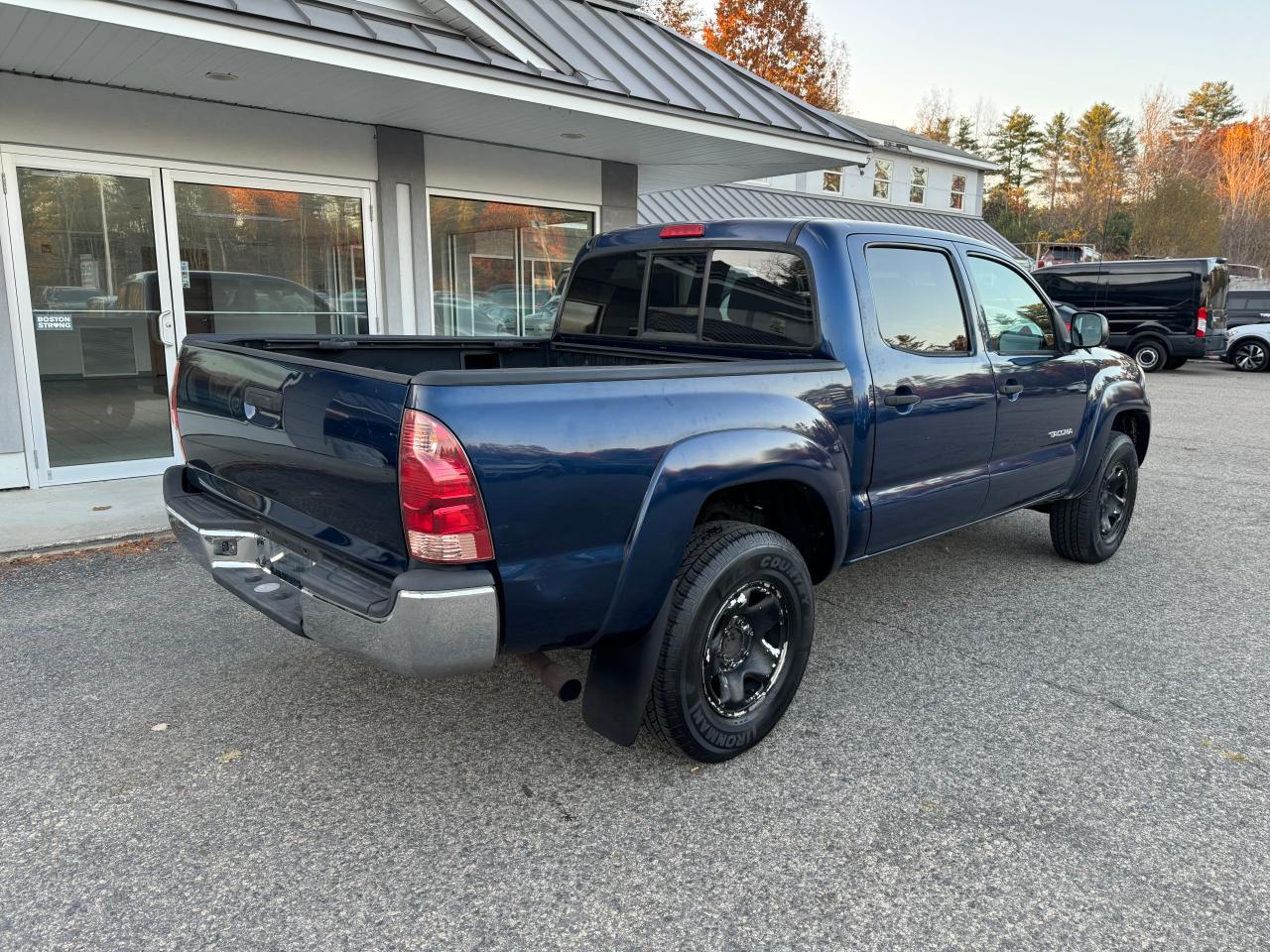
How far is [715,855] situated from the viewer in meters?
2.60

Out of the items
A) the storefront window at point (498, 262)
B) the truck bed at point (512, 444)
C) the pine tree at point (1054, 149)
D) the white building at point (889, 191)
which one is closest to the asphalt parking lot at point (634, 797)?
the truck bed at point (512, 444)

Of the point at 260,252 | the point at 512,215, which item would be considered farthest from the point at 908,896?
the point at 512,215

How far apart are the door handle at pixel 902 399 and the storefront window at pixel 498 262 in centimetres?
582

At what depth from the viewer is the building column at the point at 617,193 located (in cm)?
988

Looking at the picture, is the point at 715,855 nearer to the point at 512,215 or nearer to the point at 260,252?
the point at 260,252

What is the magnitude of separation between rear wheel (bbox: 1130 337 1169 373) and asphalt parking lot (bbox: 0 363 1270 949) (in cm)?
1549

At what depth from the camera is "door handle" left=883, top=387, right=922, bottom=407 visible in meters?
3.61

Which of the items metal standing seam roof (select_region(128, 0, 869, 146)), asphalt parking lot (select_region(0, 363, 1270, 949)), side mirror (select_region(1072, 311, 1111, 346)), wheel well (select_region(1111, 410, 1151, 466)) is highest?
metal standing seam roof (select_region(128, 0, 869, 146))

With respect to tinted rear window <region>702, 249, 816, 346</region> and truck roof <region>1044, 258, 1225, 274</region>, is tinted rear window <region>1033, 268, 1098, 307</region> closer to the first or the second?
truck roof <region>1044, 258, 1225, 274</region>

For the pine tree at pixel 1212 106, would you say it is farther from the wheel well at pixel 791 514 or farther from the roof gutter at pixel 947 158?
the wheel well at pixel 791 514

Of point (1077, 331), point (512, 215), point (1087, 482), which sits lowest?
point (1087, 482)

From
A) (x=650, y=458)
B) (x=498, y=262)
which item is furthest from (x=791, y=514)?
(x=498, y=262)

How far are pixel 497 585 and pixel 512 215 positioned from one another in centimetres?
766

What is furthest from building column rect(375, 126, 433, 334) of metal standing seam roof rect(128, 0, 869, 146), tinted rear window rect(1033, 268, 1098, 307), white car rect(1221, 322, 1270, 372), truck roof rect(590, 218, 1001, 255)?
white car rect(1221, 322, 1270, 372)
